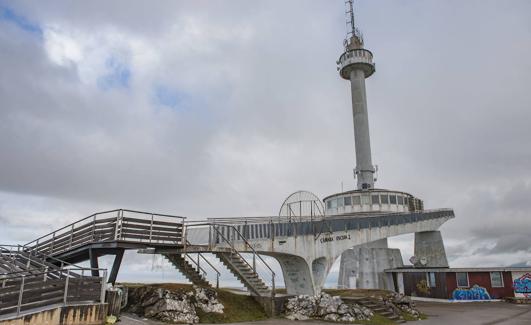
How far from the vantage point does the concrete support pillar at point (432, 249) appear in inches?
1865

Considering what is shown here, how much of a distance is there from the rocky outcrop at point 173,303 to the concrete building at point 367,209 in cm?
2924

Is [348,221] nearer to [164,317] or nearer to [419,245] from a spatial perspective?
[164,317]

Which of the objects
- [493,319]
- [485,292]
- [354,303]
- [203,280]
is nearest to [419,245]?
[485,292]

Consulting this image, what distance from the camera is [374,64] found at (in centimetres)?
5784

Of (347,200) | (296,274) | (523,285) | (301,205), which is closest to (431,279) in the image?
(523,285)

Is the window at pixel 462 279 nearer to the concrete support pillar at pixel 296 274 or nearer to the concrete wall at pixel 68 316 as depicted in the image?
the concrete support pillar at pixel 296 274

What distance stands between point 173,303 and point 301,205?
1702cm

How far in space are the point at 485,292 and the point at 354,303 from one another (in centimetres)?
2107

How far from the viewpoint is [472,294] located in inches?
1405

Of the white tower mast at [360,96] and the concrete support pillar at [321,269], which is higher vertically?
the white tower mast at [360,96]

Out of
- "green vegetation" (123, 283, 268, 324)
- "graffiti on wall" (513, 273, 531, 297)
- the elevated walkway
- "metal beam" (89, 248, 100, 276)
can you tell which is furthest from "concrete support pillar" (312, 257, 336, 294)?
"graffiti on wall" (513, 273, 531, 297)

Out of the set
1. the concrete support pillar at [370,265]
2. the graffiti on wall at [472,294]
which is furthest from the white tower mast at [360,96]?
the graffiti on wall at [472,294]

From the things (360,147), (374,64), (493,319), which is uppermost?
(374,64)

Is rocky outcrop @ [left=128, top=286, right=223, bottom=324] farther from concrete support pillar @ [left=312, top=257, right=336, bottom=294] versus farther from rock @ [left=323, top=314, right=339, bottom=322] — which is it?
concrete support pillar @ [left=312, top=257, right=336, bottom=294]
